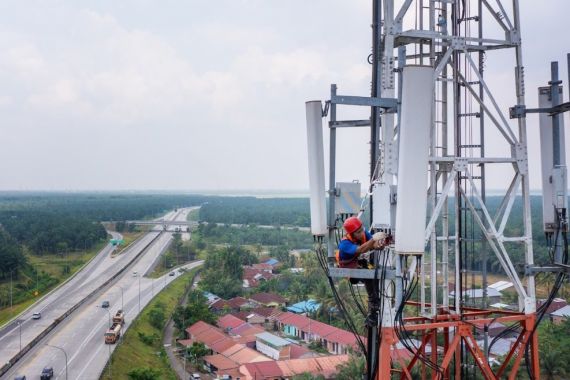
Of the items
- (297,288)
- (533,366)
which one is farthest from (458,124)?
(297,288)

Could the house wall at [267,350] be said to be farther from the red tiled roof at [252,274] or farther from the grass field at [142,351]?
the red tiled roof at [252,274]

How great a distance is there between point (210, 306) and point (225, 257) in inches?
462

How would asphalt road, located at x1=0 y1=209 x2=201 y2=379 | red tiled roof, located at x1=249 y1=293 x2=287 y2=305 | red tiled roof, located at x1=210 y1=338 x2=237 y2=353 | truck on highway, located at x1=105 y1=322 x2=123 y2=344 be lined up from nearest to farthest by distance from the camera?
asphalt road, located at x1=0 y1=209 x2=201 y2=379 < truck on highway, located at x1=105 y1=322 x2=123 y2=344 < red tiled roof, located at x1=210 y1=338 x2=237 y2=353 < red tiled roof, located at x1=249 y1=293 x2=287 y2=305

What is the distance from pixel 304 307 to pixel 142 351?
1357 cm

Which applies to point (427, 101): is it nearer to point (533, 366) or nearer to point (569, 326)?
point (533, 366)

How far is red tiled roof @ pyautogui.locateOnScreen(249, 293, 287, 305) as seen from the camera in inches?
1658

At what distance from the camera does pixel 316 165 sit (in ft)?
21.6

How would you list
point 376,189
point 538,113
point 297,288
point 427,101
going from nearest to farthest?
point 427,101, point 376,189, point 538,113, point 297,288

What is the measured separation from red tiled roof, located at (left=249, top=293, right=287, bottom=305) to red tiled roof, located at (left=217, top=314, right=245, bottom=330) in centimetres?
652

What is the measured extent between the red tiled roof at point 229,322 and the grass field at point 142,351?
3.79 meters

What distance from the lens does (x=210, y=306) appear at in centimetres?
3947

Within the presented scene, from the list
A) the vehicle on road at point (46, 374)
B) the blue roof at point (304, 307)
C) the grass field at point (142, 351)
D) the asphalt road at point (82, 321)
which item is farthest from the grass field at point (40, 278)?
the blue roof at point (304, 307)

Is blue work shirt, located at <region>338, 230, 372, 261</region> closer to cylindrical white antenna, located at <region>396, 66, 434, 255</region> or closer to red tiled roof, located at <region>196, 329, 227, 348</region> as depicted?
cylindrical white antenna, located at <region>396, 66, 434, 255</region>

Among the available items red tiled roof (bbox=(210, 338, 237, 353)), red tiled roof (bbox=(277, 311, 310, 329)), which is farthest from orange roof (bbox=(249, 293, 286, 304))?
red tiled roof (bbox=(210, 338, 237, 353))
